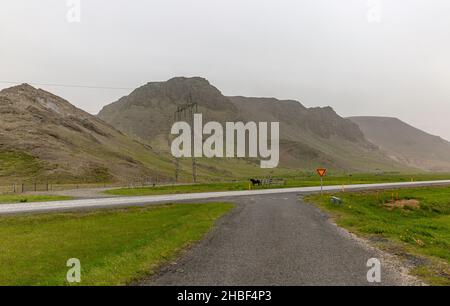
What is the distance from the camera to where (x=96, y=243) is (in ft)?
67.6

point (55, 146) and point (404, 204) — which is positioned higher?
point (55, 146)

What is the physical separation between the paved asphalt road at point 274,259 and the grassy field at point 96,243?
1101 millimetres

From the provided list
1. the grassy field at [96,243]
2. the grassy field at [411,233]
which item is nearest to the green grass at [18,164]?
the grassy field at [96,243]

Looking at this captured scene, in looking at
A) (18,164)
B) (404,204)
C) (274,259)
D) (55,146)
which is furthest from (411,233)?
(55,146)

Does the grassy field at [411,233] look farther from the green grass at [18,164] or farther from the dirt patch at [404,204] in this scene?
the green grass at [18,164]

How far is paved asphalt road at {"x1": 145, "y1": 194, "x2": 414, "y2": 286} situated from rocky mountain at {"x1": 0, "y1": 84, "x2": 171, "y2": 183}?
84026 millimetres

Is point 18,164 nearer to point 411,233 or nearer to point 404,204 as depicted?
point 404,204

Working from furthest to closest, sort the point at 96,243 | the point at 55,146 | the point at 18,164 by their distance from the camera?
the point at 55,146, the point at 18,164, the point at 96,243

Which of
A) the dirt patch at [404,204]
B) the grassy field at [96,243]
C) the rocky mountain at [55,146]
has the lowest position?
the dirt patch at [404,204]

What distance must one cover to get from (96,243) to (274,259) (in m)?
10.5

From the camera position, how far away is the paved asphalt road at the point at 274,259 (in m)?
11.9

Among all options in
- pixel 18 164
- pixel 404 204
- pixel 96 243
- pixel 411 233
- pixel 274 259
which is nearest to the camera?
pixel 274 259
